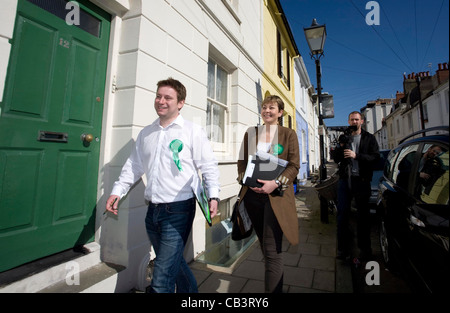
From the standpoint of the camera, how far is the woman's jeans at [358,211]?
2811 millimetres

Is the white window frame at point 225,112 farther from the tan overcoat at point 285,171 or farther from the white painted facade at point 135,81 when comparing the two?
the tan overcoat at point 285,171

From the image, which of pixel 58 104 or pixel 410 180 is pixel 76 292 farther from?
pixel 410 180

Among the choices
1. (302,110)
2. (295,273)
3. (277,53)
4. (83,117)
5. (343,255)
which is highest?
(277,53)

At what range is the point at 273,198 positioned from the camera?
5.64 feet

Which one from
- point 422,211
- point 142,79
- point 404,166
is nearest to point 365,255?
point 404,166

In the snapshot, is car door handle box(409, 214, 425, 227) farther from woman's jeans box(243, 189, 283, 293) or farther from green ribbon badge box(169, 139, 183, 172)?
green ribbon badge box(169, 139, 183, 172)

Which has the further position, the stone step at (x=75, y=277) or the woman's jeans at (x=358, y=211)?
the woman's jeans at (x=358, y=211)

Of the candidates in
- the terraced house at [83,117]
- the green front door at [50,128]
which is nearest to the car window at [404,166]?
the terraced house at [83,117]

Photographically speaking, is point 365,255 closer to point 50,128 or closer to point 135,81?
point 135,81

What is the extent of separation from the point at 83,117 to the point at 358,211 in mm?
3624

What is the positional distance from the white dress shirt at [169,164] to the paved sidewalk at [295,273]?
1039 mm

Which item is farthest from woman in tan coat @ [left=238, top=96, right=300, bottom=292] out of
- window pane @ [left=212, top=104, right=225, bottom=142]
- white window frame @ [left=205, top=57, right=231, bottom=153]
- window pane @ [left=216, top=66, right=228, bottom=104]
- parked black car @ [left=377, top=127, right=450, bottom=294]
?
window pane @ [left=216, top=66, right=228, bottom=104]
